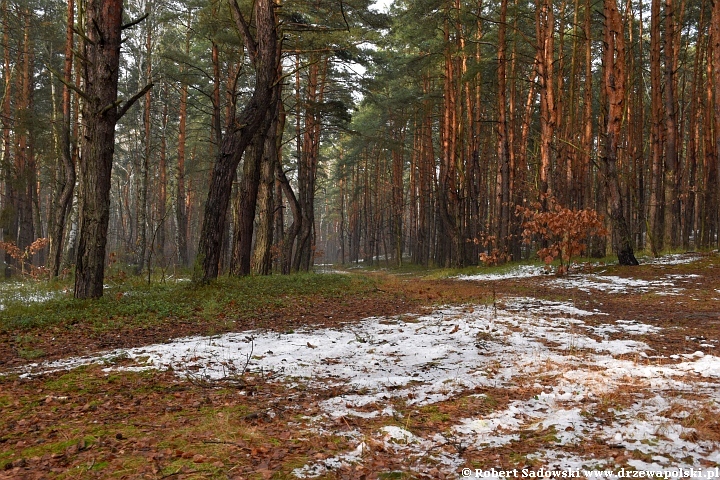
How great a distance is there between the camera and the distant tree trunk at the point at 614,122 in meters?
13.3

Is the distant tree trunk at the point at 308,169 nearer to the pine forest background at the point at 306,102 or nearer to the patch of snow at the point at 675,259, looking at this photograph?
the pine forest background at the point at 306,102

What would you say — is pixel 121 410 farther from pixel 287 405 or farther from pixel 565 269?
pixel 565 269

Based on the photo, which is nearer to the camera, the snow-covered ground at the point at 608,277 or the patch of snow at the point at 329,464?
the patch of snow at the point at 329,464

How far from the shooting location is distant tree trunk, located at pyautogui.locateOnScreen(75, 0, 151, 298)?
27.0 feet

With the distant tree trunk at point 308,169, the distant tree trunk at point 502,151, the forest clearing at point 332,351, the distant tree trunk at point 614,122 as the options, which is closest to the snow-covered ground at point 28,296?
the forest clearing at point 332,351

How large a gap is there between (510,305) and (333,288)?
4923mm

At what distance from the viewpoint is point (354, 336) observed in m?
6.00

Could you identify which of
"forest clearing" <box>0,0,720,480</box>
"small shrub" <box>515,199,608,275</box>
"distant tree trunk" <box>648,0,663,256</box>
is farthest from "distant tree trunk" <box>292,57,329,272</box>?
"distant tree trunk" <box>648,0,663,256</box>

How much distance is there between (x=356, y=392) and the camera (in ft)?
12.5

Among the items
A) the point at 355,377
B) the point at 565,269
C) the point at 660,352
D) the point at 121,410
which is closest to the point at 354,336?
the point at 355,377

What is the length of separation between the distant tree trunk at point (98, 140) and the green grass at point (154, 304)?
2.62 feet

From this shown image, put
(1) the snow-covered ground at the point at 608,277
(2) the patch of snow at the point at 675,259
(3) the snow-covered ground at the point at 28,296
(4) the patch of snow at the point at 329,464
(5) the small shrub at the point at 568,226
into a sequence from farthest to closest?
1. (5) the small shrub at the point at 568,226
2. (2) the patch of snow at the point at 675,259
3. (1) the snow-covered ground at the point at 608,277
4. (3) the snow-covered ground at the point at 28,296
5. (4) the patch of snow at the point at 329,464

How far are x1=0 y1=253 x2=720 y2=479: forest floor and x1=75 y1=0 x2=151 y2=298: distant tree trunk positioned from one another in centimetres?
91

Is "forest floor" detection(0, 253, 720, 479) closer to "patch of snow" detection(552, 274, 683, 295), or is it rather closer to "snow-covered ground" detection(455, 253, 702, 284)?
"patch of snow" detection(552, 274, 683, 295)
